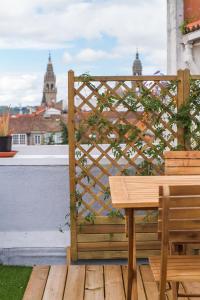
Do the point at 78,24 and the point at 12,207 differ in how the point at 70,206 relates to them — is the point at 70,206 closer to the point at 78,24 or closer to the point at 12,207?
the point at 12,207

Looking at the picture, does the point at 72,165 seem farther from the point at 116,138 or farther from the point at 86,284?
the point at 86,284

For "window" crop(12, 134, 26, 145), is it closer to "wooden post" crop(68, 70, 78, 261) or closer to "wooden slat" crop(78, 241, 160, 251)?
"wooden post" crop(68, 70, 78, 261)

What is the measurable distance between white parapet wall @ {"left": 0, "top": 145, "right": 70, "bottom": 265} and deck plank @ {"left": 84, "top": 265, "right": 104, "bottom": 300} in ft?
1.41

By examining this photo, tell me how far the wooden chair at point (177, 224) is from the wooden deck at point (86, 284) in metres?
1.12

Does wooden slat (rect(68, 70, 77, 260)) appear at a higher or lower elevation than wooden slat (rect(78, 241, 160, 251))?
higher

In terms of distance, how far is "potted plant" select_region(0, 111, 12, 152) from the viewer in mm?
4934

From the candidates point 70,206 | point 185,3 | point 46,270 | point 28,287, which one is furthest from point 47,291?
point 185,3

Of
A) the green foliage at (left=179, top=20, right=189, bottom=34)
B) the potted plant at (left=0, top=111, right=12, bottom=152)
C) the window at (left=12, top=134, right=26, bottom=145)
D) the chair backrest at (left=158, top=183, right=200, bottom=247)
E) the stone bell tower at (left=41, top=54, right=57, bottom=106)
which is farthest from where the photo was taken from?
the stone bell tower at (left=41, top=54, right=57, bottom=106)

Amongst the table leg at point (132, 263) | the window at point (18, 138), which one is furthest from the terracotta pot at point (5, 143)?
the table leg at point (132, 263)

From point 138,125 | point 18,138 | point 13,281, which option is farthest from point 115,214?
point 18,138

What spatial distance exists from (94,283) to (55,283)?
29cm

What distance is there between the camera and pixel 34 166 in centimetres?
467

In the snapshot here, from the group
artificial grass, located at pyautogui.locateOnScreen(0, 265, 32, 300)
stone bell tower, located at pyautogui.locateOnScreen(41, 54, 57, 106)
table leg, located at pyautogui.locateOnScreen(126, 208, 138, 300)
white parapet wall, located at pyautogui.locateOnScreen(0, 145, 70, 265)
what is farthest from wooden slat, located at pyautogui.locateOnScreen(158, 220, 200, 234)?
stone bell tower, located at pyautogui.locateOnScreen(41, 54, 57, 106)

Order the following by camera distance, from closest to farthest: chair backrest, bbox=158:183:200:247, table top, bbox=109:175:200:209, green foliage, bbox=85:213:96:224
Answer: chair backrest, bbox=158:183:200:247
table top, bbox=109:175:200:209
green foliage, bbox=85:213:96:224
